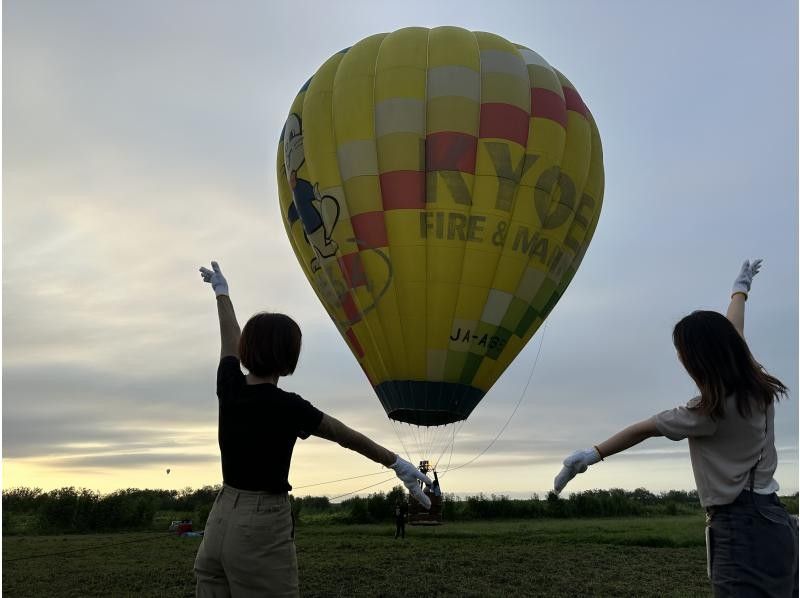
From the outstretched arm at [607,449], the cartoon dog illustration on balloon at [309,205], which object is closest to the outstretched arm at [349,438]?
the outstretched arm at [607,449]

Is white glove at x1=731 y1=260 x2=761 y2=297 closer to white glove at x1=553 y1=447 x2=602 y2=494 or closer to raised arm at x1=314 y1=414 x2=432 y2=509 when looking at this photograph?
Result: white glove at x1=553 y1=447 x2=602 y2=494

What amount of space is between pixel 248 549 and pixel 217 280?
153 cm

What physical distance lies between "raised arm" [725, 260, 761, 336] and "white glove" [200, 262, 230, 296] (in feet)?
7.85

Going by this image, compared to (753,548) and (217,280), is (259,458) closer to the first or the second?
(217,280)

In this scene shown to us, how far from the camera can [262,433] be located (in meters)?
2.53

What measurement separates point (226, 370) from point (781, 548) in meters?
2.14

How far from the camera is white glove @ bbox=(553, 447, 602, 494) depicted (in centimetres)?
305

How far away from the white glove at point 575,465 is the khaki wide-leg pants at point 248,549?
4.36 feet

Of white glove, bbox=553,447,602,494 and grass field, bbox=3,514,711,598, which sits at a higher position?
white glove, bbox=553,447,602,494

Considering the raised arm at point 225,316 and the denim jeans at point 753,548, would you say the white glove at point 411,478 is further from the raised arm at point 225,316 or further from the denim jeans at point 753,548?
the denim jeans at point 753,548

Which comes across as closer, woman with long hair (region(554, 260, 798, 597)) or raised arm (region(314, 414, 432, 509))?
woman with long hair (region(554, 260, 798, 597))

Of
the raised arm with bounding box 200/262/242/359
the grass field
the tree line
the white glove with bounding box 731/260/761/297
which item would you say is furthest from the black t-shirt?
the tree line

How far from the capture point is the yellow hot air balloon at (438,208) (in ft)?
40.2

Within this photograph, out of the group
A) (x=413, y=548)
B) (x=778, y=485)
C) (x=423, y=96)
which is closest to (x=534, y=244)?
(x=423, y=96)
